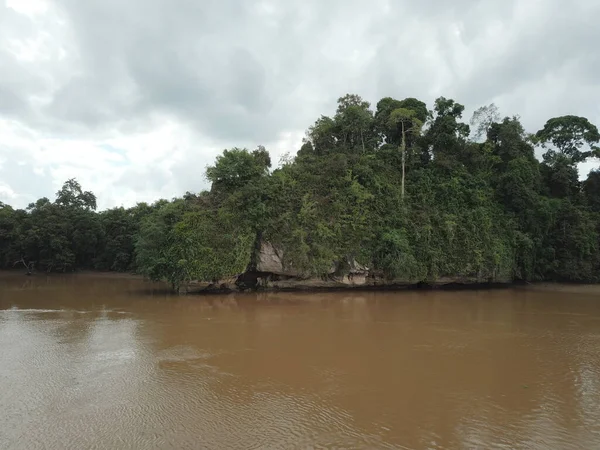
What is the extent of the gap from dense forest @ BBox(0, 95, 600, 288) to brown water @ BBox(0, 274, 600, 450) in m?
5.83

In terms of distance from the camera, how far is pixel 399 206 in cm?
2283

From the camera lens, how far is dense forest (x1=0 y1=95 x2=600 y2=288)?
789 inches

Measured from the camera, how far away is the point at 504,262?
75.3 feet

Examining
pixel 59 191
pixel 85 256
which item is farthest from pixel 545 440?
pixel 59 191

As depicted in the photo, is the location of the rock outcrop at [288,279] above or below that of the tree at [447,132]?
below

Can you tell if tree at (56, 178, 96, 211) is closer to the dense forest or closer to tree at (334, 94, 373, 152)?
the dense forest

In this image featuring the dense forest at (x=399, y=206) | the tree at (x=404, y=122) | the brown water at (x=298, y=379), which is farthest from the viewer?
the tree at (x=404, y=122)

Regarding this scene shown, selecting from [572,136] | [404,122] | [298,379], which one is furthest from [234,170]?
[572,136]

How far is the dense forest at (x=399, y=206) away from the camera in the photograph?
20.0 metres

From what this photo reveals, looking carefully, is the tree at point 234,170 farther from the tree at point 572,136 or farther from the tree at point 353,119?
the tree at point 572,136

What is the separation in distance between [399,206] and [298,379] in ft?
56.1

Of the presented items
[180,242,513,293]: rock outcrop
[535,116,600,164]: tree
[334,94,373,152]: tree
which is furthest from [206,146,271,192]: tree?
[535,116,600,164]: tree

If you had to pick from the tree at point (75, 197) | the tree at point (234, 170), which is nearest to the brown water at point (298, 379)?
the tree at point (234, 170)

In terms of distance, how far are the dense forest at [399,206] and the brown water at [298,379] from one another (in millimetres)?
5828
